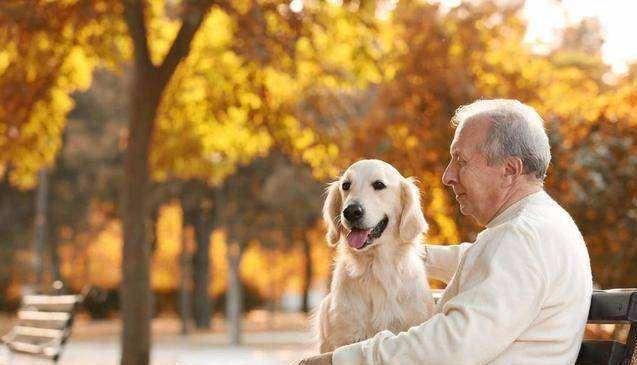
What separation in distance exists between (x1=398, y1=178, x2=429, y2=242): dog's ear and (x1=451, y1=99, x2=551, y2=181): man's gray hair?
2.37 metres

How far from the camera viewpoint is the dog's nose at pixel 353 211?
225 inches

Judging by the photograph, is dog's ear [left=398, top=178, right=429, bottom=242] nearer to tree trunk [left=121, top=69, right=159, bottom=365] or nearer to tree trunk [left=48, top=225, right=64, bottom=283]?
tree trunk [left=121, top=69, right=159, bottom=365]

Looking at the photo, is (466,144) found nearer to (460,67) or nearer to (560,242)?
(560,242)

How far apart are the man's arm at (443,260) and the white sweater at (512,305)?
1.62 m

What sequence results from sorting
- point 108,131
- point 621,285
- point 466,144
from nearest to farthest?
point 466,144, point 621,285, point 108,131

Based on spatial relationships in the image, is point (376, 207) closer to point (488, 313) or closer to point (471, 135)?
point (471, 135)

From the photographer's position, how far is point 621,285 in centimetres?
1389

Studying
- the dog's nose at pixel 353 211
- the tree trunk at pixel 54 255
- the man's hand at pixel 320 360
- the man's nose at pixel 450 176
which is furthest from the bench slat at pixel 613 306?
the tree trunk at pixel 54 255

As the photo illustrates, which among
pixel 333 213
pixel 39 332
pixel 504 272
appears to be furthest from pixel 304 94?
pixel 504 272

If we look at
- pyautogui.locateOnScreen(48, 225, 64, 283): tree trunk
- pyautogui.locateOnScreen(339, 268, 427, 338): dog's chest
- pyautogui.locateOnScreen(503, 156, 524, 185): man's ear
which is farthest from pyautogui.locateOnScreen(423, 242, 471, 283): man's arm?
pyautogui.locateOnScreen(48, 225, 64, 283): tree trunk

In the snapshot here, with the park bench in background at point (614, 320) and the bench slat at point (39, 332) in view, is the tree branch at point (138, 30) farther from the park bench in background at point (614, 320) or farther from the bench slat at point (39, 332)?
the park bench in background at point (614, 320)

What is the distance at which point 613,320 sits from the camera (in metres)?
3.41

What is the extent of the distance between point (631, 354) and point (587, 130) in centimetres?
1171

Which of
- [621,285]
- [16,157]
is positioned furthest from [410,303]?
[16,157]
